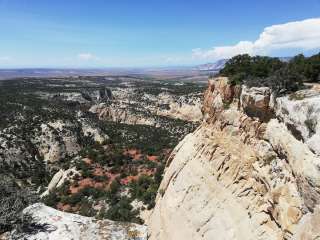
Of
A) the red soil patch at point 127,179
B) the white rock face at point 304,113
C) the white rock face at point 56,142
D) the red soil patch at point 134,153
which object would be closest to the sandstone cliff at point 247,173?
the white rock face at point 304,113

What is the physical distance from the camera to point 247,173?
52.8ft

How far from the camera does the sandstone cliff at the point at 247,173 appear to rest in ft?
38.7

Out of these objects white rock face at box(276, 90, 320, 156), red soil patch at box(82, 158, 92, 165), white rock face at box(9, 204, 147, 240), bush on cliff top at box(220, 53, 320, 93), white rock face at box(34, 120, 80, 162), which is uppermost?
bush on cliff top at box(220, 53, 320, 93)

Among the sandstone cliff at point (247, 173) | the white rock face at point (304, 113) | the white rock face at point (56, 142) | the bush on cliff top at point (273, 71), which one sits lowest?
the white rock face at point (56, 142)

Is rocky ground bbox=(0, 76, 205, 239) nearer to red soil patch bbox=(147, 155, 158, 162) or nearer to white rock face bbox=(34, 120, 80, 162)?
white rock face bbox=(34, 120, 80, 162)

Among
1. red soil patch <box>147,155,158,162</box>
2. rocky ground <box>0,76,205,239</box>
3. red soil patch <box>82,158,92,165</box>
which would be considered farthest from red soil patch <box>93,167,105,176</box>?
red soil patch <box>147,155,158,162</box>

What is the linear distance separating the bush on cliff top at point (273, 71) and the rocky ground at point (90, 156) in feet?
41.6

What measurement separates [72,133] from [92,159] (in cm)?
2595

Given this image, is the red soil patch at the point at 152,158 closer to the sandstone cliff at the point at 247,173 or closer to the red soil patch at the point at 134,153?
the red soil patch at the point at 134,153

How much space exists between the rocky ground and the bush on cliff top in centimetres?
1268

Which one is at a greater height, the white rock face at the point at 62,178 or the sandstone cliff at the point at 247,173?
the sandstone cliff at the point at 247,173

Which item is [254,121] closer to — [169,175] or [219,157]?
[219,157]

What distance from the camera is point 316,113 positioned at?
1202 cm

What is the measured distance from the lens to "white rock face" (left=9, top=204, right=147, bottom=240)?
19.6 m
